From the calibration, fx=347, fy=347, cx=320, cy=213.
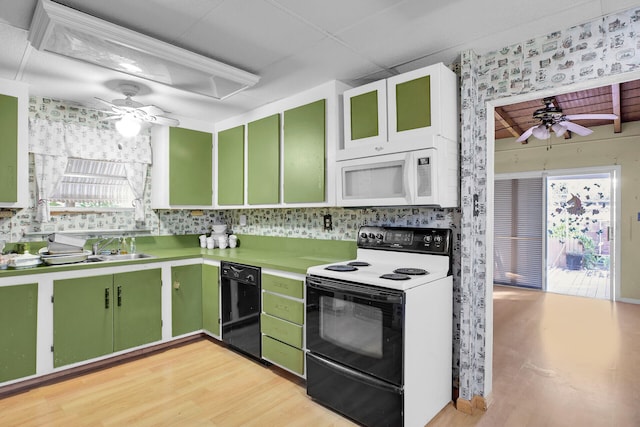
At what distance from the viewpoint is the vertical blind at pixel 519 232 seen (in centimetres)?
587

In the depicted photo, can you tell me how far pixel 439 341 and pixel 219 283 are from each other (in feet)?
6.54

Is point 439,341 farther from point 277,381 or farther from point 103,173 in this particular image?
point 103,173

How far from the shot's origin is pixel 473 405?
2279mm

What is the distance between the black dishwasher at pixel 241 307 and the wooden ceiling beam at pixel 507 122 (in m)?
3.73

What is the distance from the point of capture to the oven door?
1922 mm

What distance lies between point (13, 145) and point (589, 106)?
5.98 m

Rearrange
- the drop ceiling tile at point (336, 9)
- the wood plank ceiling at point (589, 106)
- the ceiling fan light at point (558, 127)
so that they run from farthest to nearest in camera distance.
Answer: the ceiling fan light at point (558, 127), the wood plank ceiling at point (589, 106), the drop ceiling tile at point (336, 9)

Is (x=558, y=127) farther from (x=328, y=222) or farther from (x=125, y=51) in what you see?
(x=125, y=51)

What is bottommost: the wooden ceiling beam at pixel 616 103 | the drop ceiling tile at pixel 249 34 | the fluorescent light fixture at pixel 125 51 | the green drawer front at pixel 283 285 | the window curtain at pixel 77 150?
the green drawer front at pixel 283 285

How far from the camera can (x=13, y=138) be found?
268 cm

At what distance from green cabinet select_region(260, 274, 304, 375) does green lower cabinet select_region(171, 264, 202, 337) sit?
3.11ft

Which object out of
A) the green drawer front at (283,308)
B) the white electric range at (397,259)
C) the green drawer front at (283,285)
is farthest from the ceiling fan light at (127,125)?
the white electric range at (397,259)

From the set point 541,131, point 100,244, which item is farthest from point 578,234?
point 100,244

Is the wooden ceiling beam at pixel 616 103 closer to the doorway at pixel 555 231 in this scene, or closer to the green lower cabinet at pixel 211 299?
the doorway at pixel 555 231
